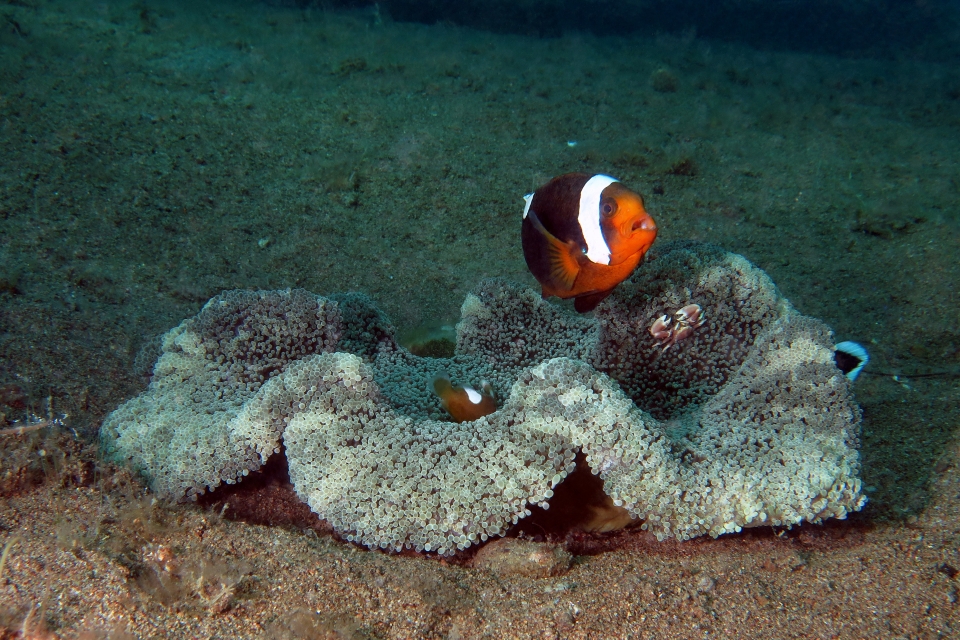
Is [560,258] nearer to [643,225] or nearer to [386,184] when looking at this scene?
[643,225]

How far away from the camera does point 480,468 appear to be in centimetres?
216

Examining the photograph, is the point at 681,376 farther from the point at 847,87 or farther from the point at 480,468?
the point at 847,87

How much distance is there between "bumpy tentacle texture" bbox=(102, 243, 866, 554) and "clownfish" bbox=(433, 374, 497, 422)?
131mm

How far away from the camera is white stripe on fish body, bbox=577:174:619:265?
2004 millimetres

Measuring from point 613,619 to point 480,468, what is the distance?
0.69m

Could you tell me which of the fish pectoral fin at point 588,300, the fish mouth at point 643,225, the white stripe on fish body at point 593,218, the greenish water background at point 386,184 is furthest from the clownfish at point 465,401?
the greenish water background at point 386,184

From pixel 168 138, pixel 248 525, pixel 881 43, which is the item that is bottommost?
pixel 248 525

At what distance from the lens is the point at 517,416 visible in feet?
7.48

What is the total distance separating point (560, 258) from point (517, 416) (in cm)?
67

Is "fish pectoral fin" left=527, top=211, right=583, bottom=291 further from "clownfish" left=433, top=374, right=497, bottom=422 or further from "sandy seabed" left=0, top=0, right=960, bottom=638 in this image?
"sandy seabed" left=0, top=0, right=960, bottom=638

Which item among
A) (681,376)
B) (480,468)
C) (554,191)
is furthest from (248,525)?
(681,376)

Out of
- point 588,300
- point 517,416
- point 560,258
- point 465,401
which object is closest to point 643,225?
point 560,258

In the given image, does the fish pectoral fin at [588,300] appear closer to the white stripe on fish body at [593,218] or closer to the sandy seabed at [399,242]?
the white stripe on fish body at [593,218]

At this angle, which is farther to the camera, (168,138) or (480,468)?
(168,138)
